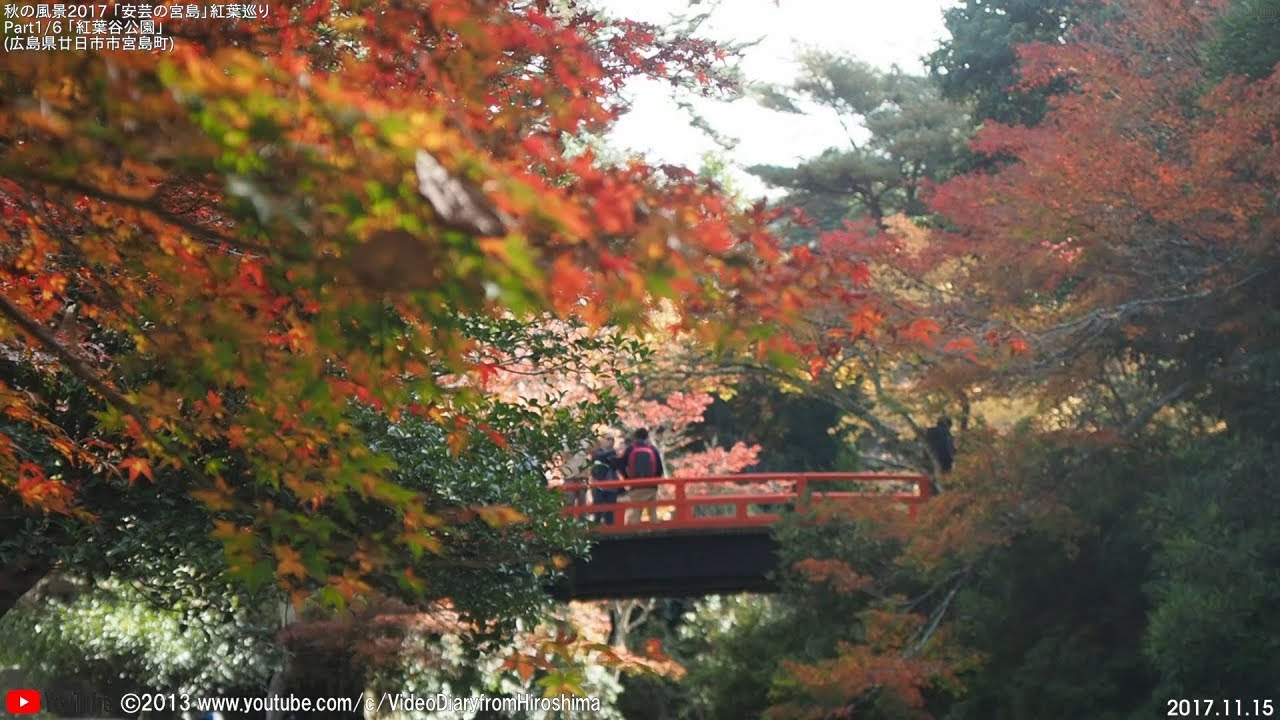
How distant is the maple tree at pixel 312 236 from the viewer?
2.98 metres

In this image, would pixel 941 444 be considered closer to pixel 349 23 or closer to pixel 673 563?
pixel 673 563

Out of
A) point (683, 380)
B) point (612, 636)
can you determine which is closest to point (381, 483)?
point (683, 380)

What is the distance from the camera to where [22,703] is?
12375mm

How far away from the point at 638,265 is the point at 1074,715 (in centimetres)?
919

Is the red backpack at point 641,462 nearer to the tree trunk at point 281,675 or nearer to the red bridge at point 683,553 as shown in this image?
the red bridge at point 683,553

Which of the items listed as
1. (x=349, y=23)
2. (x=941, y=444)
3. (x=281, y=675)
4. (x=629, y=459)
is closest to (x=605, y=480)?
(x=629, y=459)

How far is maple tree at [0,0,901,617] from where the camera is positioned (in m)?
2.98

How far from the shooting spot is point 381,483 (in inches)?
159

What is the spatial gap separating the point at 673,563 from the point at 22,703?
6.58 meters

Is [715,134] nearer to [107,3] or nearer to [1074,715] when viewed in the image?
[1074,715]

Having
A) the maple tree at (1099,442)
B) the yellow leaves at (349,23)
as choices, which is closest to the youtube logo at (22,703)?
the maple tree at (1099,442)

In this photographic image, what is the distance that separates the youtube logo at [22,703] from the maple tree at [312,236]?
6.24 metres

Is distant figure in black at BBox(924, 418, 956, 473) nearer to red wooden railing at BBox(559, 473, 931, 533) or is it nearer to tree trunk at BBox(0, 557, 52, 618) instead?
red wooden railing at BBox(559, 473, 931, 533)

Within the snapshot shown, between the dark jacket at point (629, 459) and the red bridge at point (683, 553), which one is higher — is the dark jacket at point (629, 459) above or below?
above
